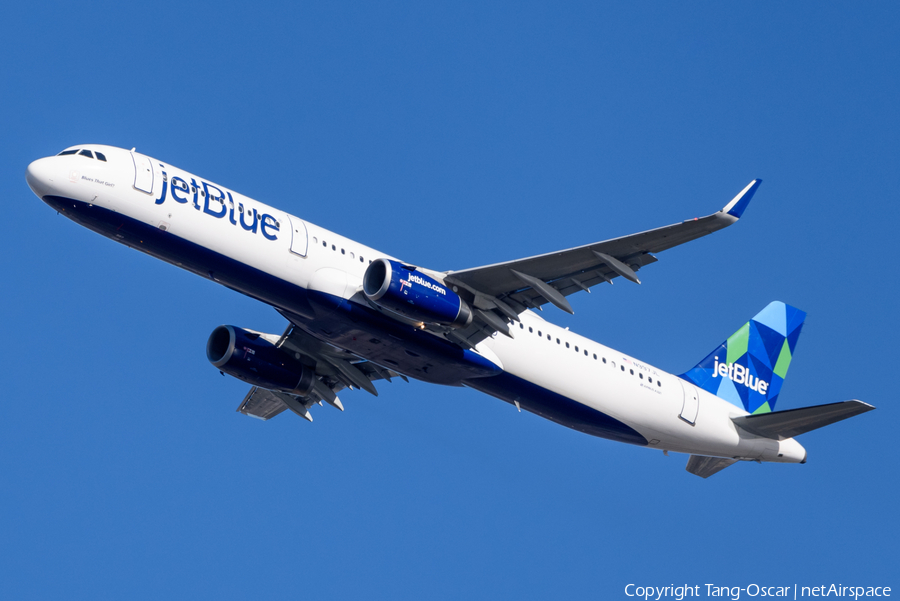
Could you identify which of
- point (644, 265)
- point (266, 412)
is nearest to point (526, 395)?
point (644, 265)

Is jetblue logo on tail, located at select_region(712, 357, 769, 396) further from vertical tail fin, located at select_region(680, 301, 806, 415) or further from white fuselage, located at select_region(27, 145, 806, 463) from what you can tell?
white fuselage, located at select_region(27, 145, 806, 463)

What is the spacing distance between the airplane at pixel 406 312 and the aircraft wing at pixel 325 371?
0.06 metres

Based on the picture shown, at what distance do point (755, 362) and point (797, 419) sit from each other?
6.36 m

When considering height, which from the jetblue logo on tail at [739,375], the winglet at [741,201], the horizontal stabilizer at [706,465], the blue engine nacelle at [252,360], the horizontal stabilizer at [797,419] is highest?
the jetblue logo on tail at [739,375]

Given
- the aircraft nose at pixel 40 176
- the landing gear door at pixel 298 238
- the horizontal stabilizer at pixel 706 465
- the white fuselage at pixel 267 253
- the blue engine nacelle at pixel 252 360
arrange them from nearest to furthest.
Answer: the aircraft nose at pixel 40 176 → the white fuselage at pixel 267 253 → the landing gear door at pixel 298 238 → the blue engine nacelle at pixel 252 360 → the horizontal stabilizer at pixel 706 465

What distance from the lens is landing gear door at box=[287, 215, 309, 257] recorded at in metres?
28.6

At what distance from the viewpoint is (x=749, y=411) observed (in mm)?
38219

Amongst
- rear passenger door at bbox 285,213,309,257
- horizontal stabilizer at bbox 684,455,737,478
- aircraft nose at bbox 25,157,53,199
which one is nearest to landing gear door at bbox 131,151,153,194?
aircraft nose at bbox 25,157,53,199

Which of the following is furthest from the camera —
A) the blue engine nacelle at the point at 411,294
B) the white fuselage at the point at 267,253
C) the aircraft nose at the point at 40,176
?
the blue engine nacelle at the point at 411,294

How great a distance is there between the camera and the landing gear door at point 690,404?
34.7m

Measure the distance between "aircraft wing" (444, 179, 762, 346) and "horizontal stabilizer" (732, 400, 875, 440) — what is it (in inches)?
339

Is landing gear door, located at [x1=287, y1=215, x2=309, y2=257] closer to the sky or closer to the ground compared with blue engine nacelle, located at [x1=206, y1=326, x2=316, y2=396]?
closer to the sky

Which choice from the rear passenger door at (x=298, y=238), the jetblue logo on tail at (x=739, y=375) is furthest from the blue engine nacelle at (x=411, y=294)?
the jetblue logo on tail at (x=739, y=375)

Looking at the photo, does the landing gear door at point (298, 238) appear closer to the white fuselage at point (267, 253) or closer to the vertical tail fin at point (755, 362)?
the white fuselage at point (267, 253)
